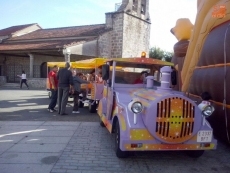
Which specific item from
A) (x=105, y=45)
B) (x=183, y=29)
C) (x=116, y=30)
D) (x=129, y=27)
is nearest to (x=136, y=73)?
(x=183, y=29)

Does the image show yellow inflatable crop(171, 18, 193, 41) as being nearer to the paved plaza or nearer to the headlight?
the paved plaza

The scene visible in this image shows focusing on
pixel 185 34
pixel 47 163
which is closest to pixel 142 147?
pixel 47 163

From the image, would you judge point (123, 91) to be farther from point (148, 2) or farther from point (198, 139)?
point (148, 2)

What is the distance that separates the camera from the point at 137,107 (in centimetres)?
386

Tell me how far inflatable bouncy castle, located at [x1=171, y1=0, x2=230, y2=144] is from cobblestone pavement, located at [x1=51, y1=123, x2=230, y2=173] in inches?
28.0

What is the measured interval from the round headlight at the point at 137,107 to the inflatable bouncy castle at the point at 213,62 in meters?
1.82

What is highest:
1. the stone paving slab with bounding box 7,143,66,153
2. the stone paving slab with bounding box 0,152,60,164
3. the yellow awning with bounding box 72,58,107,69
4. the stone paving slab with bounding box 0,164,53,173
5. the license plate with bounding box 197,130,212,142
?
the yellow awning with bounding box 72,58,107,69

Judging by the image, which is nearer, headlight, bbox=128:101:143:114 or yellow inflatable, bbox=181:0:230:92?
headlight, bbox=128:101:143:114

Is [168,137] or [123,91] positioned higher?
[123,91]

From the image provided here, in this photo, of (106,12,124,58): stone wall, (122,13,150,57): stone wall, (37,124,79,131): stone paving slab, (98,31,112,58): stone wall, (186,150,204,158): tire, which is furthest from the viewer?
(122,13,150,57): stone wall

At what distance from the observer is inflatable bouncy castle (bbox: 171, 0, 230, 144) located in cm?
464

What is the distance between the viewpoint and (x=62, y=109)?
27.2 feet

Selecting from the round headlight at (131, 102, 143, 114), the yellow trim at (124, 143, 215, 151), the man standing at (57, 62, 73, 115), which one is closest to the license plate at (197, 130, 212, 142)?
the yellow trim at (124, 143, 215, 151)

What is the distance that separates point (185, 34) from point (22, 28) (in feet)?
89.1
